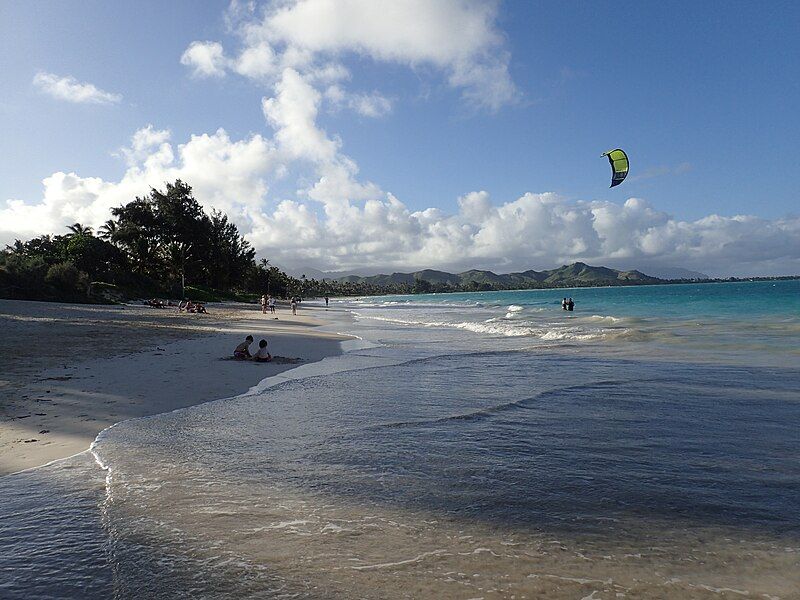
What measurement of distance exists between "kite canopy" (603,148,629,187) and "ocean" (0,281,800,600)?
9.47 meters

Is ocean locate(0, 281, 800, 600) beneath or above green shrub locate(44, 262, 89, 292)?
beneath

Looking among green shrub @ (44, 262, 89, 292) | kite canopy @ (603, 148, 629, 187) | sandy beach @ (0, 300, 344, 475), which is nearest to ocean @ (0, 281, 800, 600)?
sandy beach @ (0, 300, 344, 475)

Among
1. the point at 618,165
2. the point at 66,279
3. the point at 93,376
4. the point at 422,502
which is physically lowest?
the point at 422,502

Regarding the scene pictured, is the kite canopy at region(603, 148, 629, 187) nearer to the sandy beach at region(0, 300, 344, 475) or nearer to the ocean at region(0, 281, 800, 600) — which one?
the ocean at region(0, 281, 800, 600)

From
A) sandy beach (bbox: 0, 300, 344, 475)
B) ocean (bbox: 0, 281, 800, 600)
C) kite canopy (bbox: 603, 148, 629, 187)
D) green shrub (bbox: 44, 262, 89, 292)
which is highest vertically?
kite canopy (bbox: 603, 148, 629, 187)

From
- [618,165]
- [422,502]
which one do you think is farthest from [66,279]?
[422,502]

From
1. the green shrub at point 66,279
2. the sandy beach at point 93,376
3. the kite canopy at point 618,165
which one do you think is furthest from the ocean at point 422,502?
the green shrub at point 66,279

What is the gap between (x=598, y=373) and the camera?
13.3m

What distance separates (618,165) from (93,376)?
57.0 ft

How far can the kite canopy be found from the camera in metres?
17.1

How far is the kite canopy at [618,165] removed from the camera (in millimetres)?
17094

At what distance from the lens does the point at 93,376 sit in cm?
1090

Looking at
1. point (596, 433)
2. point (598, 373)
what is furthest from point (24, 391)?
point (598, 373)

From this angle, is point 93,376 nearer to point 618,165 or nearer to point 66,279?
point 618,165
